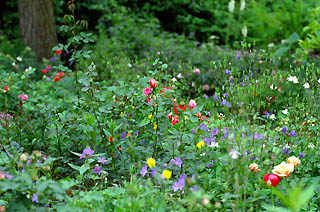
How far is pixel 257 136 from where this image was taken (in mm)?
2523

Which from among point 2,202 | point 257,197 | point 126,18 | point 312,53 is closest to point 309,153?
point 257,197

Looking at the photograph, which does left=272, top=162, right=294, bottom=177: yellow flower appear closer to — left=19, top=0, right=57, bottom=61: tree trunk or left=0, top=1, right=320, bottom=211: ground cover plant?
left=0, top=1, right=320, bottom=211: ground cover plant

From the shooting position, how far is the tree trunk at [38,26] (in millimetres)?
6199

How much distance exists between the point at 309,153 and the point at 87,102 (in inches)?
58.8

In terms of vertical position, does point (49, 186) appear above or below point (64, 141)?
above

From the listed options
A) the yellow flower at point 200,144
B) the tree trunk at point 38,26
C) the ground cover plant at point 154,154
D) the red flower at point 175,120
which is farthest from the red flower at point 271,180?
the tree trunk at point 38,26

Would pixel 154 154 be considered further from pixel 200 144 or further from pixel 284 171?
pixel 284 171

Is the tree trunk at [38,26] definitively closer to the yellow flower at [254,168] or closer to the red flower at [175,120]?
the red flower at [175,120]

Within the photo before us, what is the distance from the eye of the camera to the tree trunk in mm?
6199

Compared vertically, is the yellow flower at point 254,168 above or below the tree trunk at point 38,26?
below

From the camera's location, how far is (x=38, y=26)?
6328mm

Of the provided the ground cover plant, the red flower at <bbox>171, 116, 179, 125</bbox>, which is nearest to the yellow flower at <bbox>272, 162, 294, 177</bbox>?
the ground cover plant

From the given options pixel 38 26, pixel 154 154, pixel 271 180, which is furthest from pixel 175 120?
pixel 38 26

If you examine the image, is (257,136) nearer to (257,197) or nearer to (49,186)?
(257,197)
